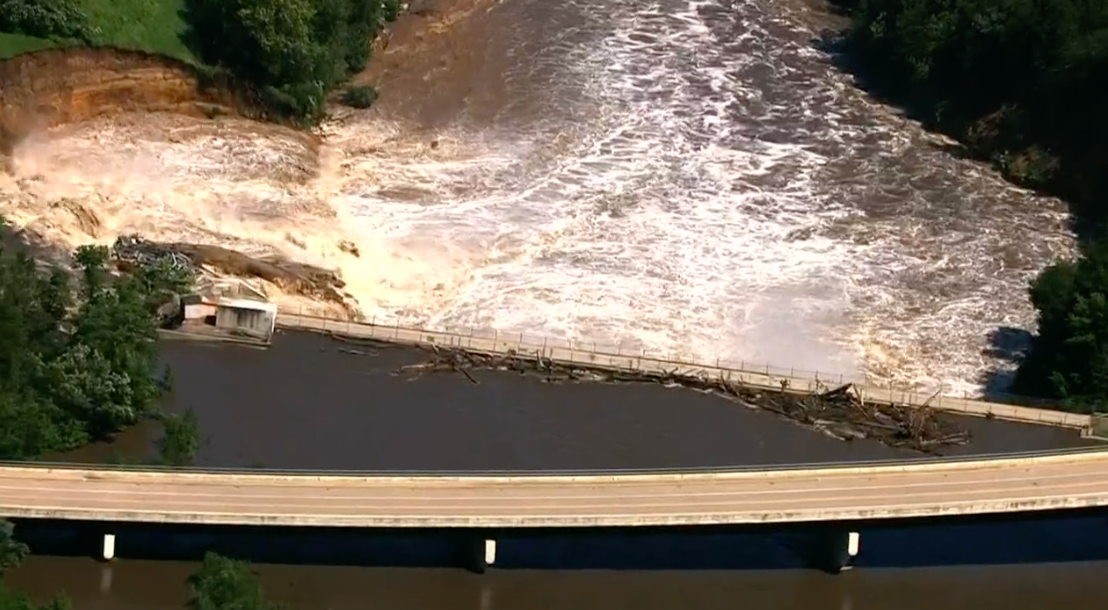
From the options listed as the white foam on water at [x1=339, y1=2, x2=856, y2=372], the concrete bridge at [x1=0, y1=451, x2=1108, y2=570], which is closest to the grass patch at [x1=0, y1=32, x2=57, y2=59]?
the white foam on water at [x1=339, y1=2, x2=856, y2=372]

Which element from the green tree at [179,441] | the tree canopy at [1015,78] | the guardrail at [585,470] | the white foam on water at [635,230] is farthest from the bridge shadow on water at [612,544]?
the tree canopy at [1015,78]

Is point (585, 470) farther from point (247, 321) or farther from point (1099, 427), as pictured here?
point (1099, 427)

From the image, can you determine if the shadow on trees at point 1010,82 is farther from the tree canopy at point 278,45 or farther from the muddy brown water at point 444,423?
the tree canopy at point 278,45

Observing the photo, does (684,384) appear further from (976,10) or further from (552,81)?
(976,10)

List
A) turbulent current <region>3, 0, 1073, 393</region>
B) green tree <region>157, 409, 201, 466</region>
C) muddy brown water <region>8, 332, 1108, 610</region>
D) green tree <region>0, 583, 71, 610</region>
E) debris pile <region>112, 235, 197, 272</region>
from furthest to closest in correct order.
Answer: turbulent current <region>3, 0, 1073, 393</region>
debris pile <region>112, 235, 197, 272</region>
green tree <region>157, 409, 201, 466</region>
muddy brown water <region>8, 332, 1108, 610</region>
green tree <region>0, 583, 71, 610</region>

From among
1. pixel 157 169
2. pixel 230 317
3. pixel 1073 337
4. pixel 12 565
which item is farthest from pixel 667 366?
pixel 157 169

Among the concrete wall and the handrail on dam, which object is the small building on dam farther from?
the handrail on dam

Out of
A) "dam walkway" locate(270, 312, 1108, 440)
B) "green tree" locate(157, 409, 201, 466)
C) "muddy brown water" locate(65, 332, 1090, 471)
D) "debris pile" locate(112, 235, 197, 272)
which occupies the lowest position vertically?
"green tree" locate(157, 409, 201, 466)
